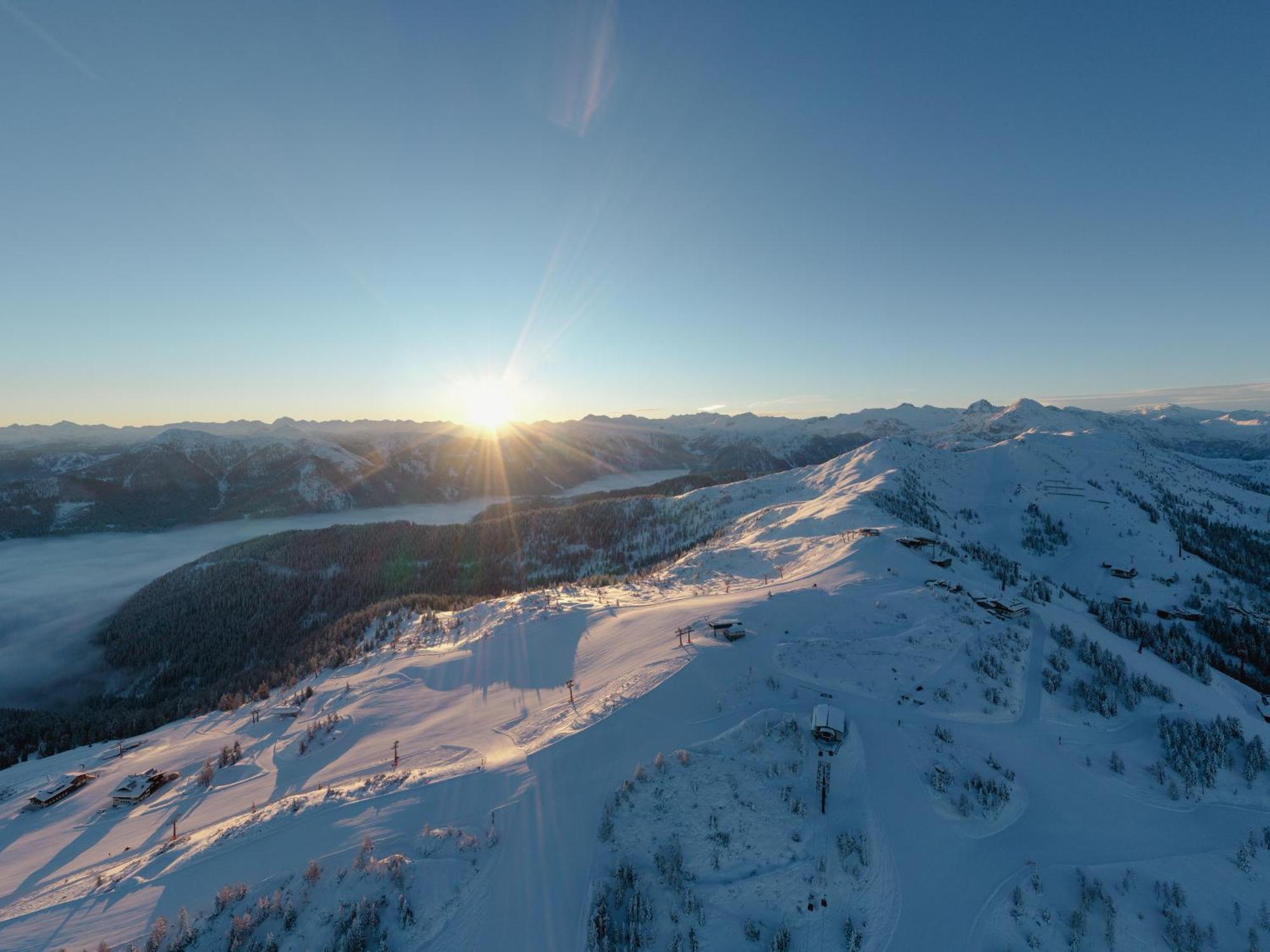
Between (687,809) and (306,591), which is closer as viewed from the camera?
(687,809)

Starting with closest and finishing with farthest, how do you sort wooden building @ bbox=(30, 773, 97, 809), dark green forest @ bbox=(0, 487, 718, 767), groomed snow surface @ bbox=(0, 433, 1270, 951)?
groomed snow surface @ bbox=(0, 433, 1270, 951), wooden building @ bbox=(30, 773, 97, 809), dark green forest @ bbox=(0, 487, 718, 767)

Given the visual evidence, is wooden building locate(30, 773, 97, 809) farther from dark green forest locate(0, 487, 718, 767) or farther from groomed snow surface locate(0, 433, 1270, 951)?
dark green forest locate(0, 487, 718, 767)

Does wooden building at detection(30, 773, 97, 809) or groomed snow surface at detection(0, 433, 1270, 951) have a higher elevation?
groomed snow surface at detection(0, 433, 1270, 951)

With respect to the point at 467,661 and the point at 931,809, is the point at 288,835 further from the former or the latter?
the point at 931,809

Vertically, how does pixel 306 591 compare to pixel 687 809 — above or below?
below

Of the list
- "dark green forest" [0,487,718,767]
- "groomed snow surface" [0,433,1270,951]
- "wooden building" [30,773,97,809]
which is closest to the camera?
"groomed snow surface" [0,433,1270,951]

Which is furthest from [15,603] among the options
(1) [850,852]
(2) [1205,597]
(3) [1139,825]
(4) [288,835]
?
(2) [1205,597]

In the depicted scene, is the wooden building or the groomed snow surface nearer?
the groomed snow surface

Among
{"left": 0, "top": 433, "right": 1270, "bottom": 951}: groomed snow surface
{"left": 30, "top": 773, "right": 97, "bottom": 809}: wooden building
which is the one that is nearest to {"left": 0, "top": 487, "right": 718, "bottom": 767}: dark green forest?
{"left": 30, "top": 773, "right": 97, "bottom": 809}: wooden building

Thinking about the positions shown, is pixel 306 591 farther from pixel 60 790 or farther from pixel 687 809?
pixel 687 809

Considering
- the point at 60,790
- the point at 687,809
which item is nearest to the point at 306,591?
the point at 60,790
